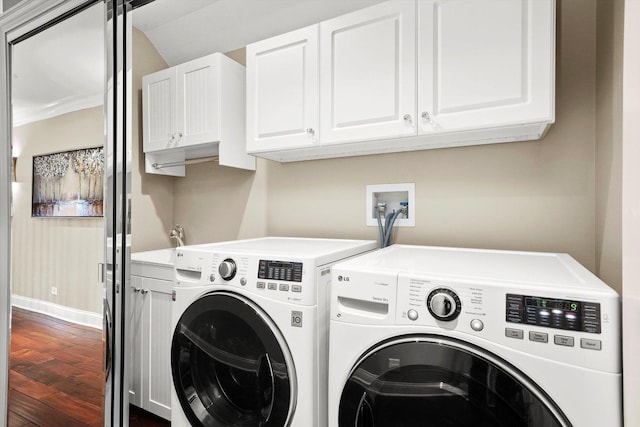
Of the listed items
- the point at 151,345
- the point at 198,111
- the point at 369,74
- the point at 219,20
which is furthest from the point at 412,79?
the point at 151,345

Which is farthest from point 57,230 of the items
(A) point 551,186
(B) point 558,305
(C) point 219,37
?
(A) point 551,186

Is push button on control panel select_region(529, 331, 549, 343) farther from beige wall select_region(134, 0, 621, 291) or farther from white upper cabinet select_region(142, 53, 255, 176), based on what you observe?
white upper cabinet select_region(142, 53, 255, 176)

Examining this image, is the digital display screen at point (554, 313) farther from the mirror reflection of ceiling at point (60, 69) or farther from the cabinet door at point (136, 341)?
the cabinet door at point (136, 341)

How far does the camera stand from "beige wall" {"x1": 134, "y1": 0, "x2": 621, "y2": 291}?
4.43 ft

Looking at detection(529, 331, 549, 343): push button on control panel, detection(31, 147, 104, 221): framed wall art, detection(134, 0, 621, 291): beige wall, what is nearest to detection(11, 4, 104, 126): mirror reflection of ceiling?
detection(31, 147, 104, 221): framed wall art

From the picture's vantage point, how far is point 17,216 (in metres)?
1.68

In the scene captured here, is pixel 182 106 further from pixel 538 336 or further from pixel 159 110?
pixel 538 336

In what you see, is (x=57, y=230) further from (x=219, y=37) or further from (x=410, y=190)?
(x=410, y=190)

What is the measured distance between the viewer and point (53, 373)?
1574 mm

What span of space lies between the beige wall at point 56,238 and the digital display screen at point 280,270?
29.8 inches

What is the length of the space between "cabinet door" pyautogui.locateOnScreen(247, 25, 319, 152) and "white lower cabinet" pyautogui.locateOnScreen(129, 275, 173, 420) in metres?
1.01

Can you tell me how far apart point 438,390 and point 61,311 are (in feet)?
5.37

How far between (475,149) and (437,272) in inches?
34.8

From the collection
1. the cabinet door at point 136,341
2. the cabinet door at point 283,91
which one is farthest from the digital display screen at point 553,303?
the cabinet door at point 136,341
